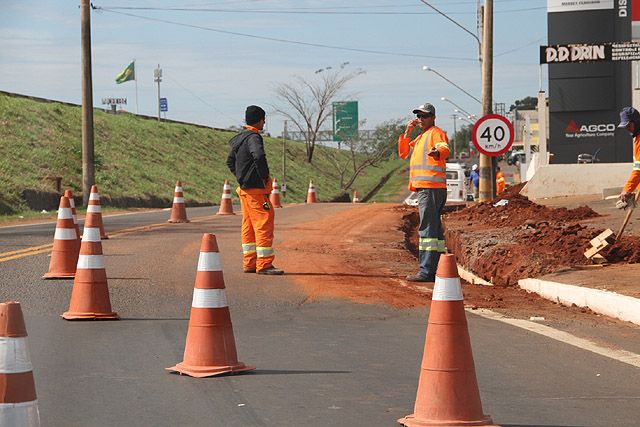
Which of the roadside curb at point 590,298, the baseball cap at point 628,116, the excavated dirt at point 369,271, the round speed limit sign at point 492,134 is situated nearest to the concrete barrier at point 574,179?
the excavated dirt at point 369,271

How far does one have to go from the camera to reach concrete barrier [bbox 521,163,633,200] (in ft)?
104

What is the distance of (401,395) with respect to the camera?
7.04 meters

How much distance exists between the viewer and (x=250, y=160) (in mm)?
13875

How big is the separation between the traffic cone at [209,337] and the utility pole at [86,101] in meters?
28.1

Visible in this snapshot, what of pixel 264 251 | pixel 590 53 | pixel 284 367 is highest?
pixel 590 53

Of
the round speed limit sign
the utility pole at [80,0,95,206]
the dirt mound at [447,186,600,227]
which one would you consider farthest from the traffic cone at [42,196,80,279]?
the utility pole at [80,0,95,206]

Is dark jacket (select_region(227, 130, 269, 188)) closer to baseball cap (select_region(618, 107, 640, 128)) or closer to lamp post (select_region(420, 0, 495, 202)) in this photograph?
baseball cap (select_region(618, 107, 640, 128))

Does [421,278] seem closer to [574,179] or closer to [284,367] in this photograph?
[284,367]

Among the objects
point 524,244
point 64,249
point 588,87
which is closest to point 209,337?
point 64,249

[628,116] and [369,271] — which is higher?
[628,116]

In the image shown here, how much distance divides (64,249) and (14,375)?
334 inches

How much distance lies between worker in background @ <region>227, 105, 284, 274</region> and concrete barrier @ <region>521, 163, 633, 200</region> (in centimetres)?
1903

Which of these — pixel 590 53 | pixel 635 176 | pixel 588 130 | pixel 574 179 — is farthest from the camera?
pixel 588 130

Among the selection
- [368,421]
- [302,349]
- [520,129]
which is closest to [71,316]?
[302,349]
